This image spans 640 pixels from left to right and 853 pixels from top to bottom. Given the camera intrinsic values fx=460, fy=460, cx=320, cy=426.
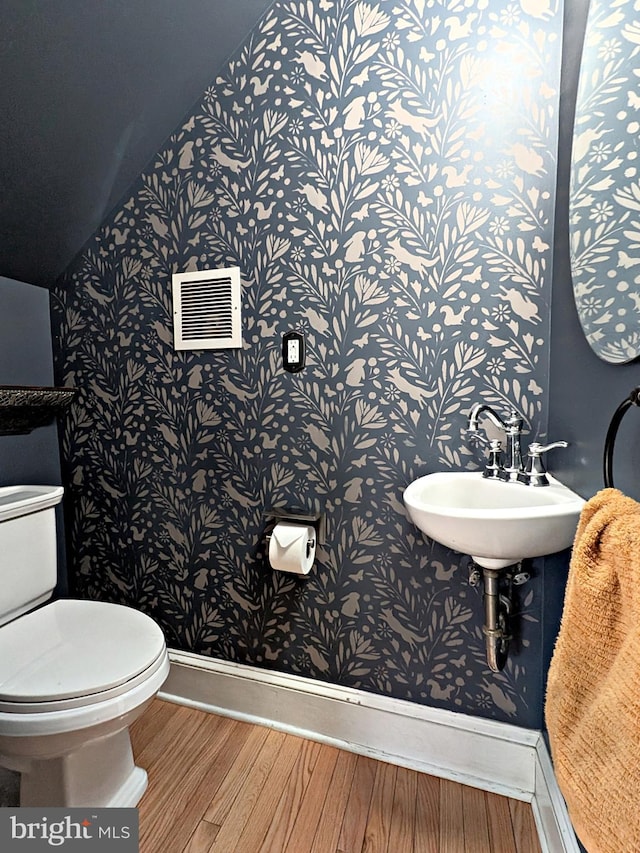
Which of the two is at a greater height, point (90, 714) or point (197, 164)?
point (197, 164)

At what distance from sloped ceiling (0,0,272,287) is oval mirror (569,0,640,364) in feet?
3.56

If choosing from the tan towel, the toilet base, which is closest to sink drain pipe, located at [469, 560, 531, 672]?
the tan towel

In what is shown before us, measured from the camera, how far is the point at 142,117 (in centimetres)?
154

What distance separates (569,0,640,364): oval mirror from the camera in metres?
0.80

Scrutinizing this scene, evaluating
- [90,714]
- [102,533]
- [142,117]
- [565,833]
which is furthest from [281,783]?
[142,117]

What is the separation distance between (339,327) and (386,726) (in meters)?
1.31

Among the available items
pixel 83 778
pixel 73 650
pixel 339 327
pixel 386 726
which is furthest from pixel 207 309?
pixel 386 726

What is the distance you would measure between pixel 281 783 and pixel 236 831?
187 mm

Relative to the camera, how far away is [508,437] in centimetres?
131

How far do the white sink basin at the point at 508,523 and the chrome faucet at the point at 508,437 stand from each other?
53mm

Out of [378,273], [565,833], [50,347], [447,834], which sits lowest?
[447,834]

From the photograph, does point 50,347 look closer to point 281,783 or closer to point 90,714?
point 90,714

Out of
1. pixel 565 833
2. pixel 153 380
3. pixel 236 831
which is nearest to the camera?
pixel 565 833

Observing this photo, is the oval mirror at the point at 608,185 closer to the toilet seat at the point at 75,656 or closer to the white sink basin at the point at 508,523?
the white sink basin at the point at 508,523
